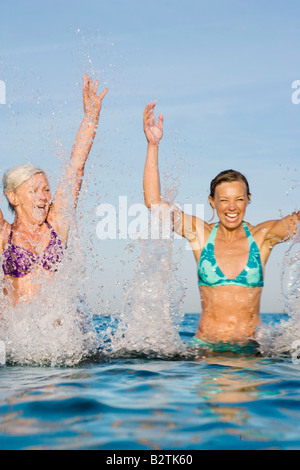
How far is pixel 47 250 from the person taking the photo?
7129 millimetres

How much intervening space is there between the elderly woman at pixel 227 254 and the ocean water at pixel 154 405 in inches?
18.7

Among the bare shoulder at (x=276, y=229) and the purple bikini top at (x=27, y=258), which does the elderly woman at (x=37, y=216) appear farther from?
the bare shoulder at (x=276, y=229)

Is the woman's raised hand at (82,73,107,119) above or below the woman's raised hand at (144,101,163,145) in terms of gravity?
above

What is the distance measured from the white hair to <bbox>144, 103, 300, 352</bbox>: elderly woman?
1.66 meters

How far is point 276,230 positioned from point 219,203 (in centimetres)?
71

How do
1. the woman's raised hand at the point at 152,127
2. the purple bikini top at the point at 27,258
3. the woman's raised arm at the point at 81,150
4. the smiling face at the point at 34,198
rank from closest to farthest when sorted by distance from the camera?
the woman's raised hand at the point at 152,127 < the woman's raised arm at the point at 81,150 < the purple bikini top at the point at 27,258 < the smiling face at the point at 34,198

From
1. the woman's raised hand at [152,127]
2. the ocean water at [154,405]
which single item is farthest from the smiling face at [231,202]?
the ocean water at [154,405]

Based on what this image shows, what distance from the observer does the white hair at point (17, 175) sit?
7.17m

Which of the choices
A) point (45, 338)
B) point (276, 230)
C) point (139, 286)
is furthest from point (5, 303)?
point (276, 230)

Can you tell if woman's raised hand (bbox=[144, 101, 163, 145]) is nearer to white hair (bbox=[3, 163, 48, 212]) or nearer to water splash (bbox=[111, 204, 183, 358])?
water splash (bbox=[111, 204, 183, 358])

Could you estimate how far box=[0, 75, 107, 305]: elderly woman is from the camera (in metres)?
6.93

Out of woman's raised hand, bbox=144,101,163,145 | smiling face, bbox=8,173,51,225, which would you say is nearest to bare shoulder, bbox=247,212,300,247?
woman's raised hand, bbox=144,101,163,145
